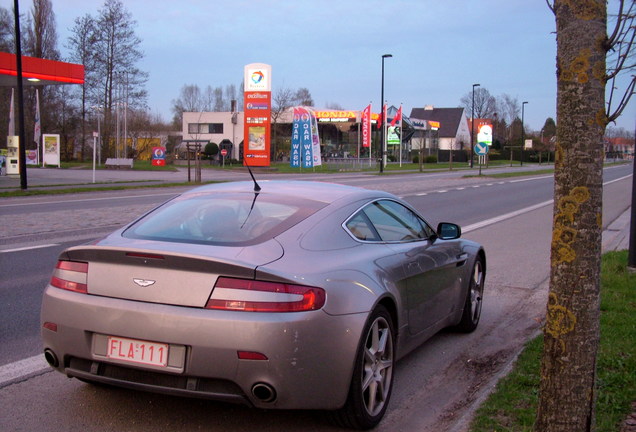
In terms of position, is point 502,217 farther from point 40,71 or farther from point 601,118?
point 40,71

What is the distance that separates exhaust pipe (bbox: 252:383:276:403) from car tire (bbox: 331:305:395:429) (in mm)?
514

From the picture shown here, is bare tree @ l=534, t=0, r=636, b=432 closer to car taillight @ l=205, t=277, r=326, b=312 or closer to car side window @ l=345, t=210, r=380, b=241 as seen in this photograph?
car taillight @ l=205, t=277, r=326, b=312

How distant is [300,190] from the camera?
475 cm

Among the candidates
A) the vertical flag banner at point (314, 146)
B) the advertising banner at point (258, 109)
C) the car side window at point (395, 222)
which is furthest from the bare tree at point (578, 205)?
the vertical flag banner at point (314, 146)

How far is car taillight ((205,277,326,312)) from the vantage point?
11.1 feet

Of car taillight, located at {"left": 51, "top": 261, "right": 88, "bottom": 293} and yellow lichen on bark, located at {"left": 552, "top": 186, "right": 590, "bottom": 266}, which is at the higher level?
yellow lichen on bark, located at {"left": 552, "top": 186, "right": 590, "bottom": 266}

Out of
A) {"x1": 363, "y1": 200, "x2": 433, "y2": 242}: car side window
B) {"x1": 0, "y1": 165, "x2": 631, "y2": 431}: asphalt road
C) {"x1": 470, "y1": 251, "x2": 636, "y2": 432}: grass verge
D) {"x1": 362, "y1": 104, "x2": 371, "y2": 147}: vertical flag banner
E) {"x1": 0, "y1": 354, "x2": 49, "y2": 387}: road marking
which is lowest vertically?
{"x1": 0, "y1": 165, "x2": 631, "y2": 431}: asphalt road

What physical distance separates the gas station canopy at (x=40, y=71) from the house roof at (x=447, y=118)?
85.8 m

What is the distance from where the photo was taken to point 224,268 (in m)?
3.46

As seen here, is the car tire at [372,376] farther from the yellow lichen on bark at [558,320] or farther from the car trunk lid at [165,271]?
the yellow lichen on bark at [558,320]

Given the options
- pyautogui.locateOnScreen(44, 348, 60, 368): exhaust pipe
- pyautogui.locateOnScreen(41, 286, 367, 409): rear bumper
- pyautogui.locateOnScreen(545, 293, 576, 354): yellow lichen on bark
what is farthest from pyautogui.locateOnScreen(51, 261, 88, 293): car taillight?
pyautogui.locateOnScreen(545, 293, 576, 354): yellow lichen on bark

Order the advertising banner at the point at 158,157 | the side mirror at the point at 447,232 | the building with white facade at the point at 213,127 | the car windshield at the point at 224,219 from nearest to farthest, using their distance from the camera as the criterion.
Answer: the car windshield at the point at 224,219, the side mirror at the point at 447,232, the advertising banner at the point at 158,157, the building with white facade at the point at 213,127

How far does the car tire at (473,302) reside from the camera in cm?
595

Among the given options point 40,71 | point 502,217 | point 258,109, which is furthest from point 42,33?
point 502,217
